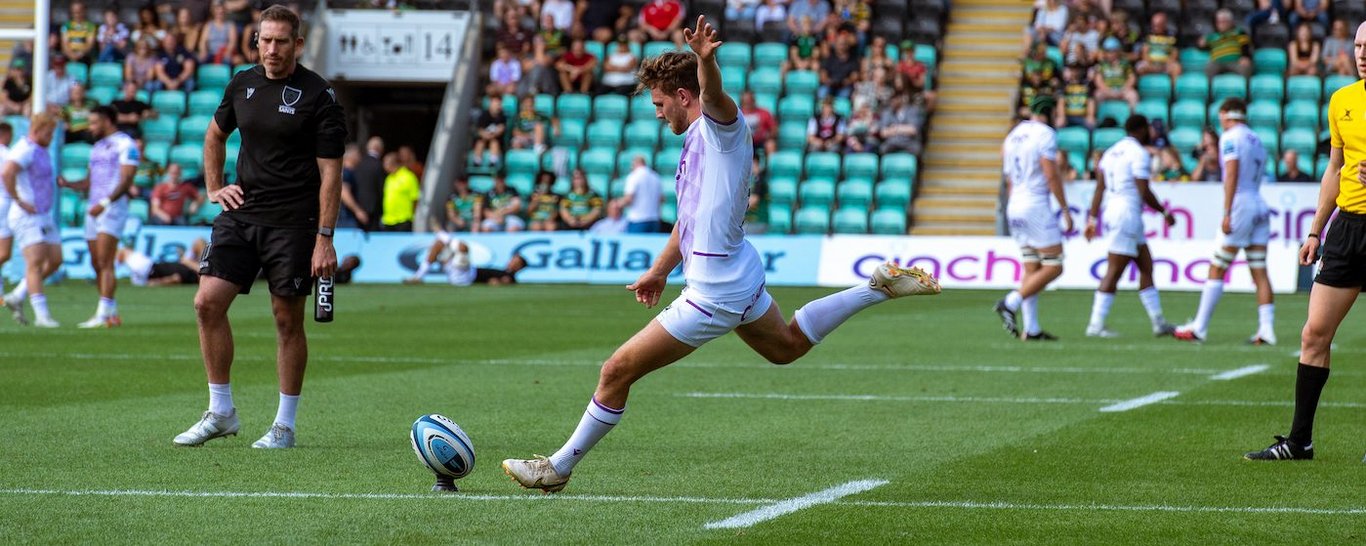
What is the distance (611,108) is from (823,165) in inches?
147

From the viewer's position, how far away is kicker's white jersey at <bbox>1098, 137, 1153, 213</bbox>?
16.5 metres

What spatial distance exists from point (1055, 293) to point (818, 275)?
3277 mm

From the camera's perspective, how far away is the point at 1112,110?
2817 cm

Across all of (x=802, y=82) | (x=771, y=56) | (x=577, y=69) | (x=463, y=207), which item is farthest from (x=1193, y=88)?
(x=463, y=207)

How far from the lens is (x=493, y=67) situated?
31.1 m

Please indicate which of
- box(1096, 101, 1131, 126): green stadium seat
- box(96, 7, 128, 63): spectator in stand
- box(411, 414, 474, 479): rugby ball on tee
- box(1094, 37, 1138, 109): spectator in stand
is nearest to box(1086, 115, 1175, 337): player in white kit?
box(411, 414, 474, 479): rugby ball on tee

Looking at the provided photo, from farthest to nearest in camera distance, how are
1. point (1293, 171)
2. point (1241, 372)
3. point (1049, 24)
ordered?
point (1049, 24)
point (1293, 171)
point (1241, 372)

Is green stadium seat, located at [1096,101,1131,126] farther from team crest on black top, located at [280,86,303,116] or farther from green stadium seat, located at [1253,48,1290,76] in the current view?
team crest on black top, located at [280,86,303,116]

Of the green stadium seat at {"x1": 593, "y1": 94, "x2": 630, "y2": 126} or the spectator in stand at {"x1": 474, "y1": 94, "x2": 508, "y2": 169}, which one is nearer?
the spectator in stand at {"x1": 474, "y1": 94, "x2": 508, "y2": 169}

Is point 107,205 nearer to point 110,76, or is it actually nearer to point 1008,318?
point 1008,318

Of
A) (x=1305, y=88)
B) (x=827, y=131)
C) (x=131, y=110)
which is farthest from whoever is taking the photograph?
(x=131, y=110)

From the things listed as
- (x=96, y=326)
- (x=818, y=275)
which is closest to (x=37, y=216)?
(x=96, y=326)

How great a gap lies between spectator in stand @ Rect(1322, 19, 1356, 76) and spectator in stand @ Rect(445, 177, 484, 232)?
12316 mm

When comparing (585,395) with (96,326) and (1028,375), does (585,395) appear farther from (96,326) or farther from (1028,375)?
(96,326)
